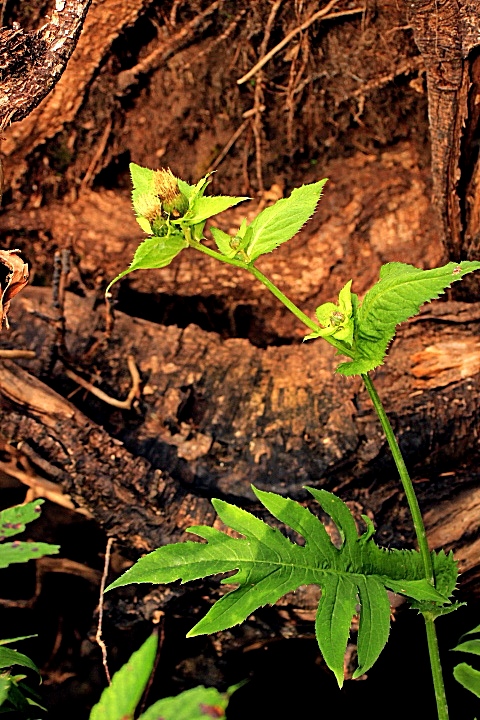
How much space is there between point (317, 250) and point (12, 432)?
3.77ft

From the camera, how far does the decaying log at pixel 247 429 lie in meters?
1.78

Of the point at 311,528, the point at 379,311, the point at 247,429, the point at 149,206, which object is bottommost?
the point at 247,429

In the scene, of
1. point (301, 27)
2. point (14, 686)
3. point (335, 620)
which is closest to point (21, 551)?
point (14, 686)

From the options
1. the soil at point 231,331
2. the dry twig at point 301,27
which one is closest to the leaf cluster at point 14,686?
the soil at point 231,331

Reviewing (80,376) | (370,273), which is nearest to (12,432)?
(80,376)

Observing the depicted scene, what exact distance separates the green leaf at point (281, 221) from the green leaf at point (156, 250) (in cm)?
Answer: 13

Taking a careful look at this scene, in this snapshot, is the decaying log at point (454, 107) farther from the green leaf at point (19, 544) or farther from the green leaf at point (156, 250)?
the green leaf at point (19, 544)

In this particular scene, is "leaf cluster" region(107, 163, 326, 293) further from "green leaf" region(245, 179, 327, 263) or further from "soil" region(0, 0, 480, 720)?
"soil" region(0, 0, 480, 720)

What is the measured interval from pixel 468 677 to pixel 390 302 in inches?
31.8

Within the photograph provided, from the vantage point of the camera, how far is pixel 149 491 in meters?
1.77

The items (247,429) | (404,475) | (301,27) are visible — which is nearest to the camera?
(404,475)

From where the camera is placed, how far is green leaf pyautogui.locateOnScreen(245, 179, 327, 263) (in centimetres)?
119

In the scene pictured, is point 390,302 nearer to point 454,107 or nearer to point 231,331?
point 454,107

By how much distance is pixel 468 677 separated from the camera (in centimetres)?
137
